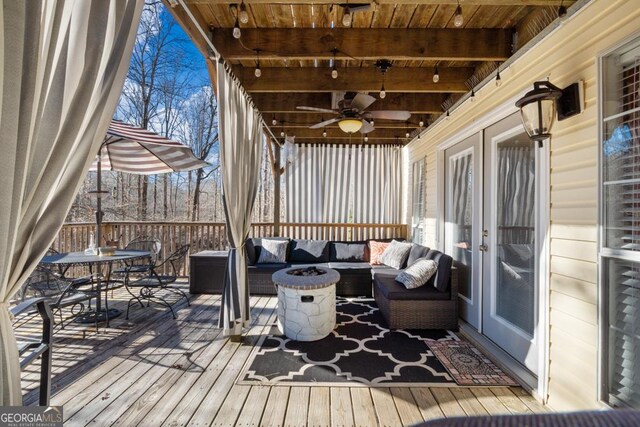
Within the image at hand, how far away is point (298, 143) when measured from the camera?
6730 mm

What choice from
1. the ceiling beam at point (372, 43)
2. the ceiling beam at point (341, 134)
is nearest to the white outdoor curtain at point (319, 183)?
the ceiling beam at point (341, 134)

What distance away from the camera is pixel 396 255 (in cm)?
483

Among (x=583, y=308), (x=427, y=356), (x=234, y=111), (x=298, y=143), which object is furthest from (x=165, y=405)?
(x=298, y=143)

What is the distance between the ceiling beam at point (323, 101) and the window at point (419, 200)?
1148 mm

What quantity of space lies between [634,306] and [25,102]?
305 cm

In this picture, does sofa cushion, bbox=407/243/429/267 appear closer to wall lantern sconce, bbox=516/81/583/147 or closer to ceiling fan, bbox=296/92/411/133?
ceiling fan, bbox=296/92/411/133

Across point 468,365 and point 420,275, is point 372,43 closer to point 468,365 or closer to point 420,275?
point 420,275

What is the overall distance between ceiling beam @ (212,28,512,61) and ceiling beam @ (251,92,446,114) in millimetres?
1467

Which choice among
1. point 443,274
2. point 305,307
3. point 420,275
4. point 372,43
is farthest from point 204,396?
point 372,43

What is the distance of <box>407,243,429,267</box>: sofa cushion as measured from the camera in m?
4.25

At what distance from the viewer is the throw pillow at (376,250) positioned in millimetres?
5222

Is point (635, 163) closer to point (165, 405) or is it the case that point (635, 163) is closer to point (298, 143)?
point (165, 405)

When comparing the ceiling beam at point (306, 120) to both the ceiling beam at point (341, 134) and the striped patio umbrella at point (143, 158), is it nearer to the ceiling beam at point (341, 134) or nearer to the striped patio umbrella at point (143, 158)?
the ceiling beam at point (341, 134)

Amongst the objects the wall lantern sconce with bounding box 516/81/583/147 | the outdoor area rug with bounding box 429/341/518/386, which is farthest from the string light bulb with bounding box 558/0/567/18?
the outdoor area rug with bounding box 429/341/518/386
